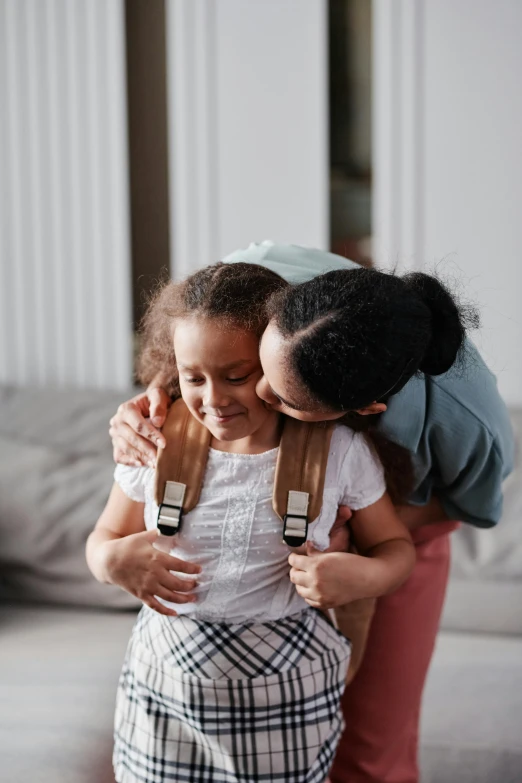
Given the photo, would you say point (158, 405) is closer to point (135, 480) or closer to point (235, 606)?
point (135, 480)

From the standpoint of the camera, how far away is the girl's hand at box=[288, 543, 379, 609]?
0.81 metres

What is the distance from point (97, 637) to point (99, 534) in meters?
0.67

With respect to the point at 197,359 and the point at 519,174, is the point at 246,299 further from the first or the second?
the point at 519,174

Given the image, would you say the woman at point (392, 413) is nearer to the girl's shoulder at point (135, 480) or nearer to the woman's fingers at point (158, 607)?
the girl's shoulder at point (135, 480)

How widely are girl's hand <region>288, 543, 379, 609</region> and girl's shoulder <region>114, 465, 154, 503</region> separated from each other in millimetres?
179

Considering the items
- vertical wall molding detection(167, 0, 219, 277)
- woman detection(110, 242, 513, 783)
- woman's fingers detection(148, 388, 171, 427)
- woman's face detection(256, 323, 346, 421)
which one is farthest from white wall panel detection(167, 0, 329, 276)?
woman's face detection(256, 323, 346, 421)

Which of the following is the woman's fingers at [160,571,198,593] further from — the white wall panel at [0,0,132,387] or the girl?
the white wall panel at [0,0,132,387]

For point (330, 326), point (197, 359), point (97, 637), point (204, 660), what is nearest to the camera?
point (330, 326)

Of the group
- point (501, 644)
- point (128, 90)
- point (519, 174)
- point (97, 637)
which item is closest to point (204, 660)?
point (97, 637)

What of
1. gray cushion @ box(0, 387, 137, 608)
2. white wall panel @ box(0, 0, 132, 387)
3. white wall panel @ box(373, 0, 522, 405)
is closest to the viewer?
gray cushion @ box(0, 387, 137, 608)

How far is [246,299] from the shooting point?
782mm

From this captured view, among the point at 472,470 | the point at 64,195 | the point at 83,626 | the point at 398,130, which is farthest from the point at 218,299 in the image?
the point at 64,195

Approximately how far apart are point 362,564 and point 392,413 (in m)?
0.17

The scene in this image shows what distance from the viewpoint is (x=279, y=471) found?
33.5 inches
